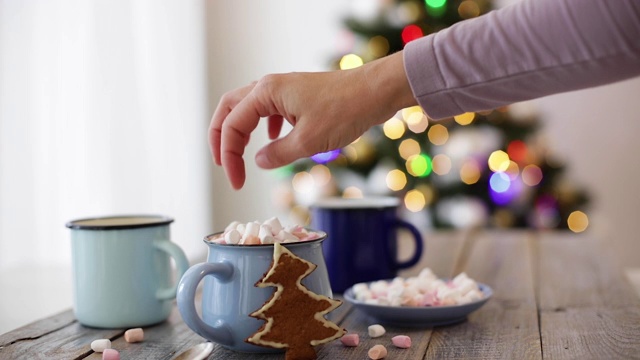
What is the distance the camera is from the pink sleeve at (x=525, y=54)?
0.83 m

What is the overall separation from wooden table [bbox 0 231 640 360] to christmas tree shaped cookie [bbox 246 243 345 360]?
0.04 meters

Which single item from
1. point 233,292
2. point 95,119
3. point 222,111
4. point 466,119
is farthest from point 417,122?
point 233,292

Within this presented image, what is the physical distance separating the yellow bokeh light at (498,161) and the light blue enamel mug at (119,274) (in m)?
2.59

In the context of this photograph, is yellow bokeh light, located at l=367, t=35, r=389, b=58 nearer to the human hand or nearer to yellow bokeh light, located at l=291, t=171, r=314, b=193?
yellow bokeh light, located at l=291, t=171, r=314, b=193

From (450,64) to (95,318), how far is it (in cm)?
59

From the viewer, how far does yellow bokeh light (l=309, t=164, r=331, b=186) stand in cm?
348

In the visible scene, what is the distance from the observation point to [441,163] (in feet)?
11.4

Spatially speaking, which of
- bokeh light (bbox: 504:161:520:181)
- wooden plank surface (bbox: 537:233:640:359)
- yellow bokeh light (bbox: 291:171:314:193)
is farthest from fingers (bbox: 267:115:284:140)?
bokeh light (bbox: 504:161:520:181)

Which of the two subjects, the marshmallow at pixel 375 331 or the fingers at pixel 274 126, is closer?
the marshmallow at pixel 375 331

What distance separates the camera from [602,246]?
1.75 metres

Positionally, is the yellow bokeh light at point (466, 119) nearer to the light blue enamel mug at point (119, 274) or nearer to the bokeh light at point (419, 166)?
the bokeh light at point (419, 166)

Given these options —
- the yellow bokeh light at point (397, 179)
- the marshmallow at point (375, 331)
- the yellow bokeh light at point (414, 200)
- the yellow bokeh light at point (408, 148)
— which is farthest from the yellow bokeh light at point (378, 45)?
→ the marshmallow at point (375, 331)

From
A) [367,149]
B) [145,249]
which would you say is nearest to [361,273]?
[145,249]

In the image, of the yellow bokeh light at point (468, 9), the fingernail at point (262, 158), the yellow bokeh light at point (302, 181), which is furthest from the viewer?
the yellow bokeh light at point (302, 181)
